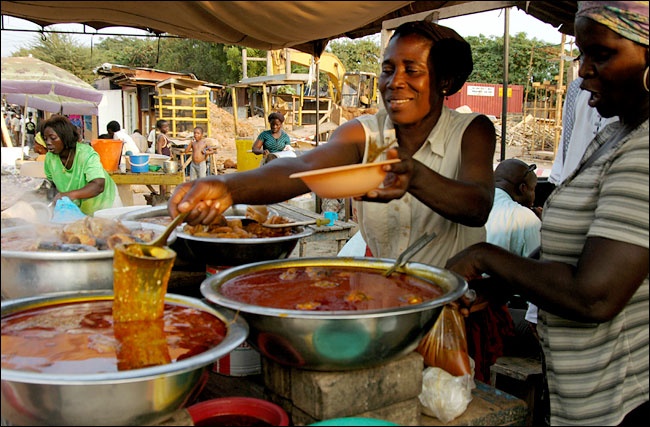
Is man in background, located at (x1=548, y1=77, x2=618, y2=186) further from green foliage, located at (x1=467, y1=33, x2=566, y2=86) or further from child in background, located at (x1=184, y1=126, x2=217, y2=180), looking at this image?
green foliage, located at (x1=467, y1=33, x2=566, y2=86)

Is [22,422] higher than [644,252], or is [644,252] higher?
[644,252]

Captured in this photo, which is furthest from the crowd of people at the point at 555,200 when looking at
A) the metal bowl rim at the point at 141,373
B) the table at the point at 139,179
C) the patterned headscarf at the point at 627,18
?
the table at the point at 139,179

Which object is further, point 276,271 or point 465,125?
point 465,125

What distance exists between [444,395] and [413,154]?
3.14 feet

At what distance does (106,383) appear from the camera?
1018mm

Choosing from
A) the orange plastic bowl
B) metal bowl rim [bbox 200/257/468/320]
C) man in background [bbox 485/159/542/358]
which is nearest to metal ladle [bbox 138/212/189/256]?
metal bowl rim [bbox 200/257/468/320]

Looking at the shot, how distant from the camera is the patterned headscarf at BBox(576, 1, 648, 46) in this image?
1.40 metres

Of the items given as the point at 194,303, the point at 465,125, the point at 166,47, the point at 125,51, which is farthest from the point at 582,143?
the point at 125,51

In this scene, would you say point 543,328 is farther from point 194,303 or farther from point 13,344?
point 13,344

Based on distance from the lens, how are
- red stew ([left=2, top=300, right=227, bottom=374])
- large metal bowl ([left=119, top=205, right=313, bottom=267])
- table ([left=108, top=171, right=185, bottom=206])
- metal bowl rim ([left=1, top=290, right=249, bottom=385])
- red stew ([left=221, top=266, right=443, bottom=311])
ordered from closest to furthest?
metal bowl rim ([left=1, top=290, right=249, bottom=385]) → red stew ([left=2, top=300, right=227, bottom=374]) → red stew ([left=221, top=266, right=443, bottom=311]) → large metal bowl ([left=119, top=205, right=313, bottom=267]) → table ([left=108, top=171, right=185, bottom=206])

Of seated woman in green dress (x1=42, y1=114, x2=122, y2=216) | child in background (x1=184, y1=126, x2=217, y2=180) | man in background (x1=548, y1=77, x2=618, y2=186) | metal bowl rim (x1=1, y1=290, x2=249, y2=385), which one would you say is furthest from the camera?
child in background (x1=184, y1=126, x2=217, y2=180)

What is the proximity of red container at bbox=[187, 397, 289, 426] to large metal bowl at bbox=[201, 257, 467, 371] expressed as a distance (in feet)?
0.40

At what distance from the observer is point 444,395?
1.54m

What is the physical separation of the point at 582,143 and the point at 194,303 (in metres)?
2.85
